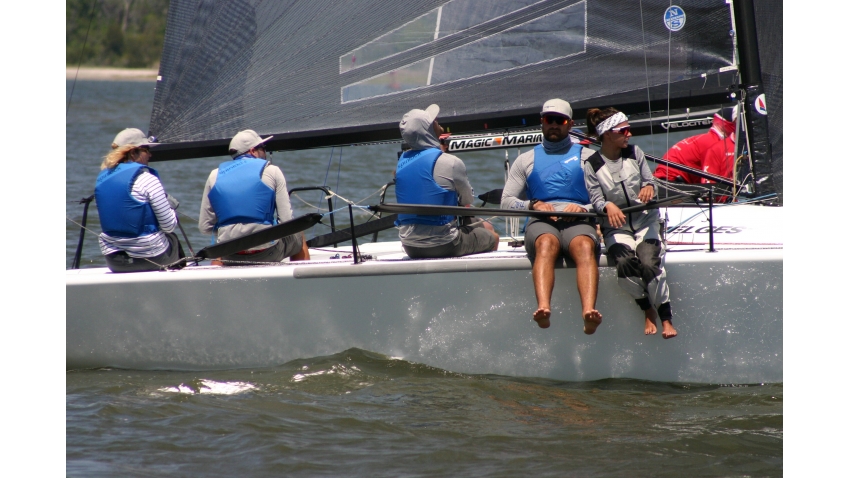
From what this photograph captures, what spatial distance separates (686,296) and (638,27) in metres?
1.66

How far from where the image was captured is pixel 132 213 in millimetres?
4840

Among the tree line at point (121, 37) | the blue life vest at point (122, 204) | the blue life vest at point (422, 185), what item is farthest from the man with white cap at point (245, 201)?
the tree line at point (121, 37)

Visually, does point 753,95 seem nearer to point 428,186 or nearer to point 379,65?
point 428,186

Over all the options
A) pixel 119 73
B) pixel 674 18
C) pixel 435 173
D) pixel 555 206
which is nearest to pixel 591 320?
pixel 555 206

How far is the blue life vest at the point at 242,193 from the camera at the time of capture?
484 centimetres

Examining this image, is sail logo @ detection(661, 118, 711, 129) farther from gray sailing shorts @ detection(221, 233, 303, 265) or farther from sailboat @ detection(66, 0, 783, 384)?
gray sailing shorts @ detection(221, 233, 303, 265)

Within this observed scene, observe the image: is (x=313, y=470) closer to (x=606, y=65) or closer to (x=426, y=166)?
(x=426, y=166)

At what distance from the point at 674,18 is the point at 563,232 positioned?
1.60m

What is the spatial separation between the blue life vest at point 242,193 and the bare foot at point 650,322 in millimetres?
1982

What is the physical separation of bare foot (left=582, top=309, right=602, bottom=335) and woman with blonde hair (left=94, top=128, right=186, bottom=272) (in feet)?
6.73

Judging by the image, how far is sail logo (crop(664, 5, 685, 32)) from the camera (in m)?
5.20

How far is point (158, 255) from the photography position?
491 centimetres

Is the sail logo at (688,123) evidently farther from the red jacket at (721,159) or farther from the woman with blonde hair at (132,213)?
the woman with blonde hair at (132,213)

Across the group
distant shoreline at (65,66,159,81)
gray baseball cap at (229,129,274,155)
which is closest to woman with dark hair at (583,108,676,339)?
gray baseball cap at (229,129,274,155)
